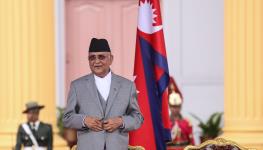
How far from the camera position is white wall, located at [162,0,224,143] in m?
20.6

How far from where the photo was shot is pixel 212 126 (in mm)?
19875

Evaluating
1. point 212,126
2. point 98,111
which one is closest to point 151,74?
point 98,111

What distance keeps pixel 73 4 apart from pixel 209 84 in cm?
265

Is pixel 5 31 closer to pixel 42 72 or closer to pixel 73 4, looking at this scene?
pixel 42 72

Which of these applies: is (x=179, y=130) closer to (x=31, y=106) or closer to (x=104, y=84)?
(x=31, y=106)

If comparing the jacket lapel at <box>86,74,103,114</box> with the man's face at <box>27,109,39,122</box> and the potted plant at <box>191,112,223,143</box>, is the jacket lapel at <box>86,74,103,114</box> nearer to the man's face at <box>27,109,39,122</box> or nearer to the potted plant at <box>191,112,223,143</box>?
the man's face at <box>27,109,39,122</box>

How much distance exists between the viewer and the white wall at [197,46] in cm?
2059

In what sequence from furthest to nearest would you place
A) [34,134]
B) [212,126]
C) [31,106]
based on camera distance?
[212,126] → [34,134] → [31,106]

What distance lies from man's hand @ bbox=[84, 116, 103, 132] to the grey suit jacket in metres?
0.05

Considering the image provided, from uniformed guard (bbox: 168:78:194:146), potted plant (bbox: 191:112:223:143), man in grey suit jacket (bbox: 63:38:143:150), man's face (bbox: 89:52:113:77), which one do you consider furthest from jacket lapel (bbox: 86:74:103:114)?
potted plant (bbox: 191:112:223:143)

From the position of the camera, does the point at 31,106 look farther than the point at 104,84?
Yes

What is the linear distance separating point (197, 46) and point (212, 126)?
1.58 m

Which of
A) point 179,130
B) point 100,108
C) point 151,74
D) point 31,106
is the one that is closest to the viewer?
point 100,108

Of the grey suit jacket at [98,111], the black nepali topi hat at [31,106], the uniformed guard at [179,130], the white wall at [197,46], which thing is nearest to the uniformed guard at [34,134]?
the black nepali topi hat at [31,106]
